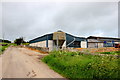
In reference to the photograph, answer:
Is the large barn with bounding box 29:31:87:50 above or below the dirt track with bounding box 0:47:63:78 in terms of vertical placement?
above

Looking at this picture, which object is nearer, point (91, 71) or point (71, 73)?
point (91, 71)

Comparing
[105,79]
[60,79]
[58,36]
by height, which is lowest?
[60,79]

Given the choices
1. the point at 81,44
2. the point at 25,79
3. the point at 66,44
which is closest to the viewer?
the point at 25,79

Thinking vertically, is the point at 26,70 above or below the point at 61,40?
below

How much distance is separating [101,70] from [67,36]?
73.4 ft

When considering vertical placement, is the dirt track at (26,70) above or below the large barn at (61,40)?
below

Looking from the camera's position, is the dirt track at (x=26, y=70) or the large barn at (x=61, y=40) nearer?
the dirt track at (x=26, y=70)

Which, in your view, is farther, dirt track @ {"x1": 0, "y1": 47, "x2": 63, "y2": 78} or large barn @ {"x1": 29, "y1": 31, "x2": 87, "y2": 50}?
large barn @ {"x1": 29, "y1": 31, "x2": 87, "y2": 50}

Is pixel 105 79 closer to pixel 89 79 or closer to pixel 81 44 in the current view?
pixel 89 79

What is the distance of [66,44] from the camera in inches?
1064

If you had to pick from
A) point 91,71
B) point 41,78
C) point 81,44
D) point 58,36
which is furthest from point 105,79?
point 81,44

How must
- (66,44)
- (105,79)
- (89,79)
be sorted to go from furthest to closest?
(66,44), (89,79), (105,79)

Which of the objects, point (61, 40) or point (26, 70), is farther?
point (61, 40)

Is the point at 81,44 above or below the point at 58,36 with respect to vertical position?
below
